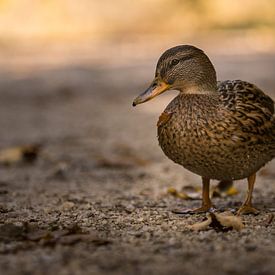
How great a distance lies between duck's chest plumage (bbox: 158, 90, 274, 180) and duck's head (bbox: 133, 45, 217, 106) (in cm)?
16

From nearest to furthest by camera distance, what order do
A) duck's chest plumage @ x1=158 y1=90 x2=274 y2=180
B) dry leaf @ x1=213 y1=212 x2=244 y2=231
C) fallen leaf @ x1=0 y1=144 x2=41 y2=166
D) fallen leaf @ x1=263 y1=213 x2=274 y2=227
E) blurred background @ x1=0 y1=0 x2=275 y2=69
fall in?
dry leaf @ x1=213 y1=212 x2=244 y2=231
fallen leaf @ x1=263 y1=213 x2=274 y2=227
duck's chest plumage @ x1=158 y1=90 x2=274 y2=180
fallen leaf @ x1=0 y1=144 x2=41 y2=166
blurred background @ x1=0 y1=0 x2=275 y2=69

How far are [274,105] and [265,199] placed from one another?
719 millimetres

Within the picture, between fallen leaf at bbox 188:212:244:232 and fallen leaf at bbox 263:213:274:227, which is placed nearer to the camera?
fallen leaf at bbox 188:212:244:232

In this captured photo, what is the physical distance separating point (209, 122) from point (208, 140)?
12cm

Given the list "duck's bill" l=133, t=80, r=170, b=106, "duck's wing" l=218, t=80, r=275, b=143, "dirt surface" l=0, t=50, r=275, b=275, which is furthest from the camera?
"duck's bill" l=133, t=80, r=170, b=106

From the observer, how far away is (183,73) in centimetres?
479

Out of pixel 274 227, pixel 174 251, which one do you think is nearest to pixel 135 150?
pixel 274 227

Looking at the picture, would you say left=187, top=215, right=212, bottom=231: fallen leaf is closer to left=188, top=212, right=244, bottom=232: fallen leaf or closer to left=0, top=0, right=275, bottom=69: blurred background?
left=188, top=212, right=244, bottom=232: fallen leaf

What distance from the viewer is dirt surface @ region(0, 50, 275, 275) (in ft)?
10.7

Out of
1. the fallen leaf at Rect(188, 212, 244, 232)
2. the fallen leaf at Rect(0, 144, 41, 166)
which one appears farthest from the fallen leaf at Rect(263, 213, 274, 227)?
the fallen leaf at Rect(0, 144, 41, 166)

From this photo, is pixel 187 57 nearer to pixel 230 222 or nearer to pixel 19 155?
pixel 230 222

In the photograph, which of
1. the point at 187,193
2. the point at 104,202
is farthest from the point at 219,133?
the point at 187,193

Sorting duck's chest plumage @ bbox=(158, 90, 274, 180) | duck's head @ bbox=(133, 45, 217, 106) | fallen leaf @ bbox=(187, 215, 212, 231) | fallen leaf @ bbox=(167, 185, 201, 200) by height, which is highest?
duck's head @ bbox=(133, 45, 217, 106)

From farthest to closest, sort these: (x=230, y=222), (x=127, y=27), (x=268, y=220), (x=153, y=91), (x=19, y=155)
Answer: (x=127, y=27) < (x=19, y=155) < (x=153, y=91) < (x=268, y=220) < (x=230, y=222)
